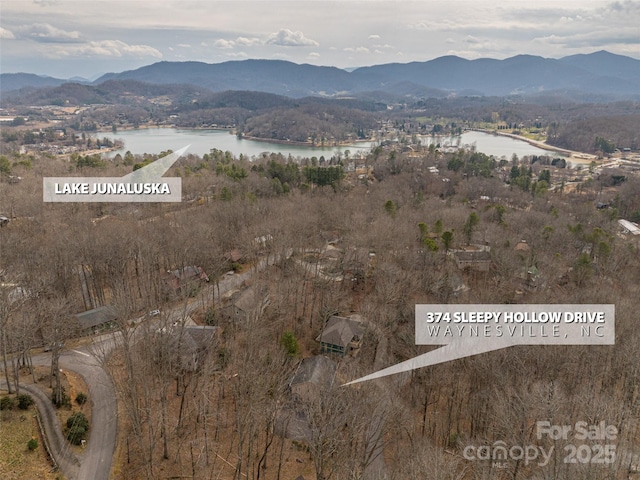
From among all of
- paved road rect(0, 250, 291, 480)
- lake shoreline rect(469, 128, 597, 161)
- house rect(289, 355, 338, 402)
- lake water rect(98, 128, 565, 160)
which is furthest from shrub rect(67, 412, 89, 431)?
lake shoreline rect(469, 128, 597, 161)

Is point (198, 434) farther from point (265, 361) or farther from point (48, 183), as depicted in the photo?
point (48, 183)

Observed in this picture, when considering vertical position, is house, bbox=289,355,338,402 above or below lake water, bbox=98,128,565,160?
below

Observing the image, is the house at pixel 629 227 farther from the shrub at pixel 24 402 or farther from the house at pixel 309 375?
the shrub at pixel 24 402

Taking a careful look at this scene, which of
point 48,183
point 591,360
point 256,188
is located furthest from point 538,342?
point 48,183

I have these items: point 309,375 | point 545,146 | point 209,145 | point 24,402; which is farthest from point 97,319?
point 545,146

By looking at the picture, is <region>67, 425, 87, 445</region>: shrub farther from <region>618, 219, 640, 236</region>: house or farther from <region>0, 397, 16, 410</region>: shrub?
<region>618, 219, 640, 236</region>: house

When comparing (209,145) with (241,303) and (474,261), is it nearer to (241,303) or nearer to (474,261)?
(474,261)
